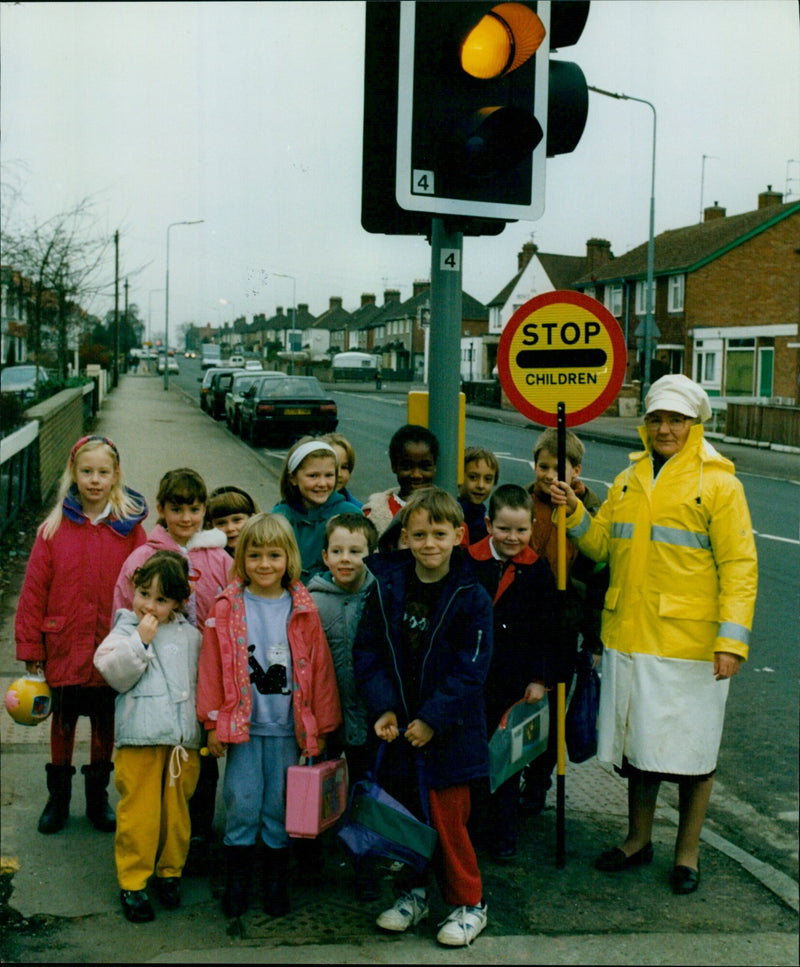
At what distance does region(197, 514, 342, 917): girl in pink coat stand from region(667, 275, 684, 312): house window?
33954 millimetres

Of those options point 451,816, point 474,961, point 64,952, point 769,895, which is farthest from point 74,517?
point 769,895

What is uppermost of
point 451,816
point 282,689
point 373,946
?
point 282,689

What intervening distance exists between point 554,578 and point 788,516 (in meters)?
10.3

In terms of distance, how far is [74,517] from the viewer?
448 centimetres

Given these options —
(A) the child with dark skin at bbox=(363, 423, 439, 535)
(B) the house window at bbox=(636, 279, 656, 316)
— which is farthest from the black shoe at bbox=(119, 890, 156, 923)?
(B) the house window at bbox=(636, 279, 656, 316)

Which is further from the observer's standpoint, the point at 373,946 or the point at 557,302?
the point at 557,302

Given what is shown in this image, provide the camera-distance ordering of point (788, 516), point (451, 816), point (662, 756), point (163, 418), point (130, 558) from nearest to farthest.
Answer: point (451, 816)
point (662, 756)
point (130, 558)
point (788, 516)
point (163, 418)

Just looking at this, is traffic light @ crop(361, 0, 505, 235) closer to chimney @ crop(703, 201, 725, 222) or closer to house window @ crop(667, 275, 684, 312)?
house window @ crop(667, 275, 684, 312)

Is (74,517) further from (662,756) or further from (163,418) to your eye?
(163,418)

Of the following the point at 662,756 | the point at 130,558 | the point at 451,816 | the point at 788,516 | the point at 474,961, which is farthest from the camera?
the point at 788,516

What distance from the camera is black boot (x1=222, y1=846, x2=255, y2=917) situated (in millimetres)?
3701

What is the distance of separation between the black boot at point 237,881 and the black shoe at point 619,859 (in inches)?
54.4

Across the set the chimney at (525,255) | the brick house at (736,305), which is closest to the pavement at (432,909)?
the brick house at (736,305)

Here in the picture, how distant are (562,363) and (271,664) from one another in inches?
68.4
